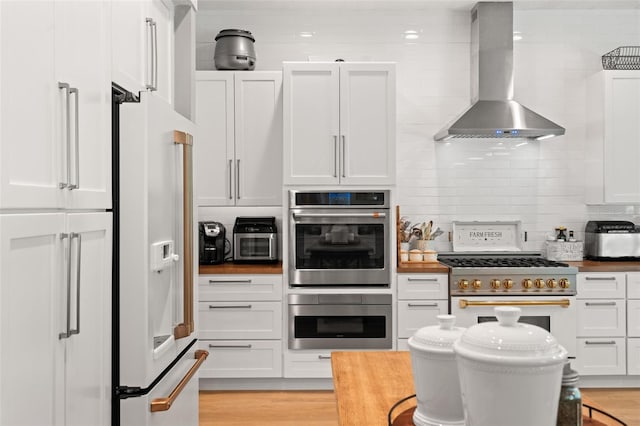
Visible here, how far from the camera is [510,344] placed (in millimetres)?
945

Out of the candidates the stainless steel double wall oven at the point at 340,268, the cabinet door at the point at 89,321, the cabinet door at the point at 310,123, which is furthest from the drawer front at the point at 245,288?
the cabinet door at the point at 89,321

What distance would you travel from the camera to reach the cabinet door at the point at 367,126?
→ 4270mm

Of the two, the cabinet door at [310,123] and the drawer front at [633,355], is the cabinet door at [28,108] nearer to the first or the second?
the cabinet door at [310,123]

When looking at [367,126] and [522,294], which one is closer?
[522,294]

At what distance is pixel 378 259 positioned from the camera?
428 centimetres

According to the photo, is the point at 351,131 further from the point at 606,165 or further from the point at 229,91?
the point at 606,165

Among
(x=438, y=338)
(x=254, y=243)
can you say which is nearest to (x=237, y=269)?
(x=254, y=243)

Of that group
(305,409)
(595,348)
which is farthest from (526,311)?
(305,409)

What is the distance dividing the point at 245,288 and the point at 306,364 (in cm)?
71

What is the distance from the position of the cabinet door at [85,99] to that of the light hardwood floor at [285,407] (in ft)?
7.61

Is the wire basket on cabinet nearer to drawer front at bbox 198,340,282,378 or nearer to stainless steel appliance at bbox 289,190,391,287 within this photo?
stainless steel appliance at bbox 289,190,391,287

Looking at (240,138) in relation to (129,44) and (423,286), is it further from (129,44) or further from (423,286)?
(129,44)

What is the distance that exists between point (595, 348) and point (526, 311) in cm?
66

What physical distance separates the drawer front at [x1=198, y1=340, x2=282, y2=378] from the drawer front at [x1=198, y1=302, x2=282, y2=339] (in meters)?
0.05
